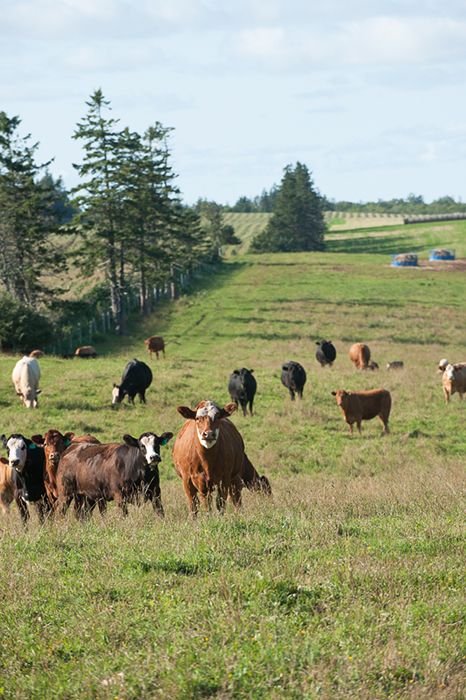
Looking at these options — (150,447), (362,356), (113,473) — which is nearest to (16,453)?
(113,473)

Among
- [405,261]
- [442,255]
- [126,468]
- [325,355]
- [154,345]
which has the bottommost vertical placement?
[325,355]

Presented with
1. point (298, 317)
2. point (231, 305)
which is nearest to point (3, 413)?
point (298, 317)

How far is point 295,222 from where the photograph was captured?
12069 cm

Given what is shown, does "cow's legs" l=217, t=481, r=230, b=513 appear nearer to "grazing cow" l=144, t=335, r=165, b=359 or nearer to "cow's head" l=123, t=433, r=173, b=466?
"cow's head" l=123, t=433, r=173, b=466

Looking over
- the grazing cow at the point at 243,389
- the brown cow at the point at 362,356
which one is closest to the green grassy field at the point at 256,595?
the grazing cow at the point at 243,389

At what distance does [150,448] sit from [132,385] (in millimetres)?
16109

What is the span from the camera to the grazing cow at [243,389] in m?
26.4

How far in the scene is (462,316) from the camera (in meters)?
58.3

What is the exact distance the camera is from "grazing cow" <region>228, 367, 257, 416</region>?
2644 cm

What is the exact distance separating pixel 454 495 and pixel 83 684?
7.38m

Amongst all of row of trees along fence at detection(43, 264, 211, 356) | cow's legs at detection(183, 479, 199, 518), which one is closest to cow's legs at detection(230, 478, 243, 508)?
cow's legs at detection(183, 479, 199, 518)

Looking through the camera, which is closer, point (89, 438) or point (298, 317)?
point (89, 438)

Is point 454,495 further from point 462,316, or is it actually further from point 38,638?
→ point 462,316

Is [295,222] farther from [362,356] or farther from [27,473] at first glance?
[27,473]
